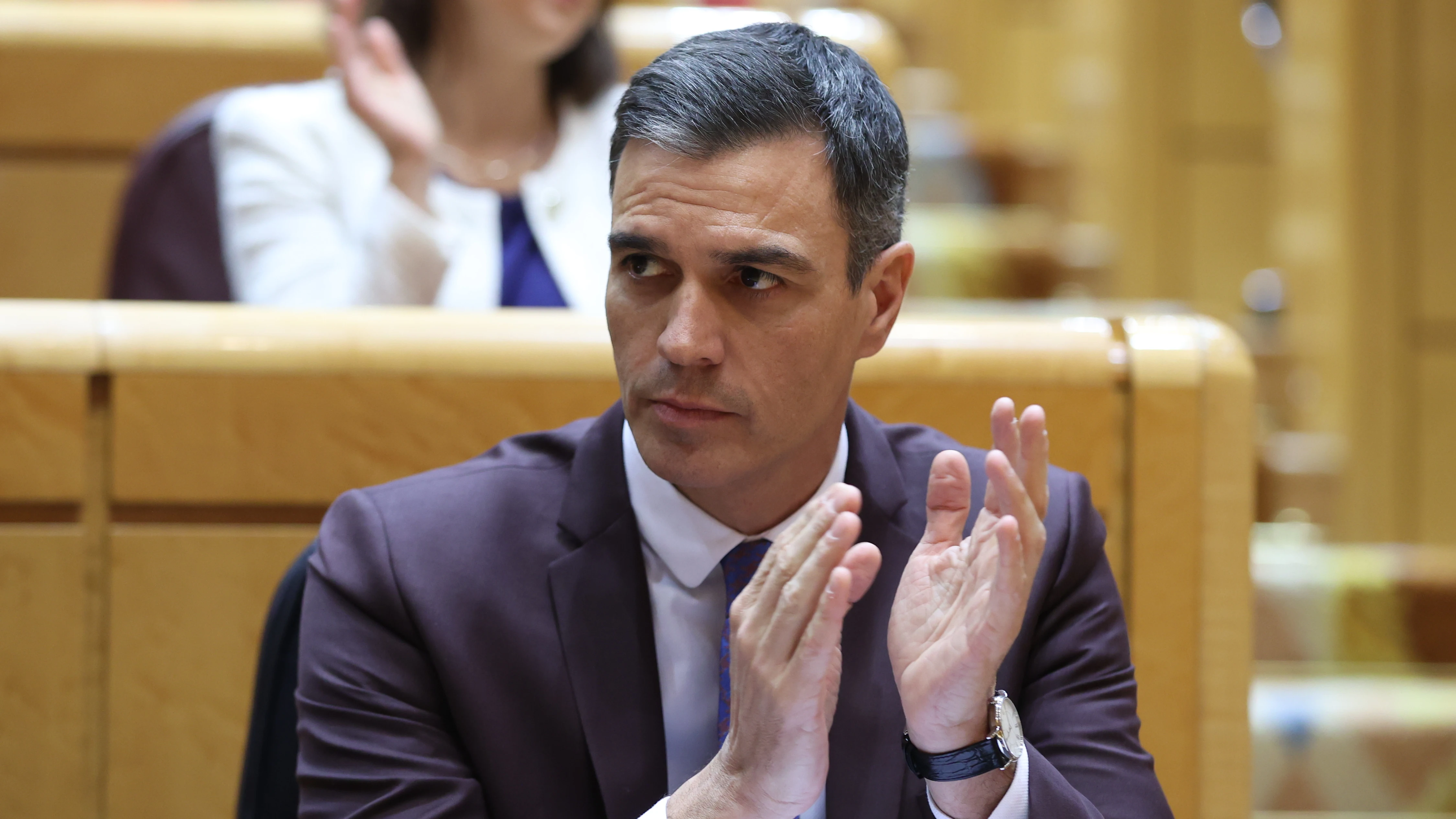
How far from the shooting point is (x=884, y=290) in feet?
3.48

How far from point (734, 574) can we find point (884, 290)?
0.23 m

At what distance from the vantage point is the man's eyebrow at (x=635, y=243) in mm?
953

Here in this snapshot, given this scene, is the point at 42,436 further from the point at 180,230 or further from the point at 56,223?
the point at 56,223

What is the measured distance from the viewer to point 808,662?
84cm

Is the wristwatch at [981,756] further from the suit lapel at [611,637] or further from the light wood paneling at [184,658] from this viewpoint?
the light wood paneling at [184,658]

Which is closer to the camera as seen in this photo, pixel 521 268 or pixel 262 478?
pixel 262 478

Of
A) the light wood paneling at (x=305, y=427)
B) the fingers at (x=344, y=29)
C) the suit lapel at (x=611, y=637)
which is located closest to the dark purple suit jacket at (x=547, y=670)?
the suit lapel at (x=611, y=637)

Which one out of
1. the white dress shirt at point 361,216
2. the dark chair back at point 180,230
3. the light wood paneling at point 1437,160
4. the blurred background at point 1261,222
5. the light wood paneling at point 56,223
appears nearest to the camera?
the white dress shirt at point 361,216

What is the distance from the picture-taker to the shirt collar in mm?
1042

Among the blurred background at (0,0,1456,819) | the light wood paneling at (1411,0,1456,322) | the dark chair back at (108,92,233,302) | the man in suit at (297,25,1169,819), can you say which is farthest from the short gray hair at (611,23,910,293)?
the light wood paneling at (1411,0,1456,322)

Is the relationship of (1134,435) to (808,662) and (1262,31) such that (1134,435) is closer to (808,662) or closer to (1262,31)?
(808,662)

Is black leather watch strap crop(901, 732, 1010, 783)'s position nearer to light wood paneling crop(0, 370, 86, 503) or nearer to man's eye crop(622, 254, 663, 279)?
man's eye crop(622, 254, 663, 279)

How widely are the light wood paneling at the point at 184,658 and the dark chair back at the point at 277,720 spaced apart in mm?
205

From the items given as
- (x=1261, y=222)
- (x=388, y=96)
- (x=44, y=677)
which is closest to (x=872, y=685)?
(x=44, y=677)
